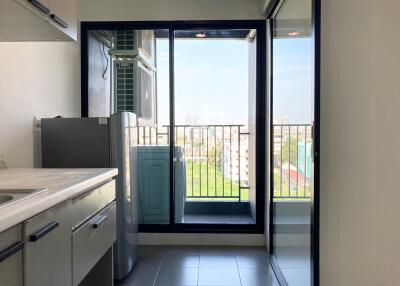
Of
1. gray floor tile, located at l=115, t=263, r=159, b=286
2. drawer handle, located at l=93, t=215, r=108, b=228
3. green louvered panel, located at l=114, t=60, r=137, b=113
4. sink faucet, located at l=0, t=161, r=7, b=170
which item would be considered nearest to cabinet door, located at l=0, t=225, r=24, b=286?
drawer handle, located at l=93, t=215, r=108, b=228

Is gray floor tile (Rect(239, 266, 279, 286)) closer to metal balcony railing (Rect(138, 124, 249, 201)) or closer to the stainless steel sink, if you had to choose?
metal balcony railing (Rect(138, 124, 249, 201))

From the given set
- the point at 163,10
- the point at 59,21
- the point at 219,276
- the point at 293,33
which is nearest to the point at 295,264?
the point at 219,276

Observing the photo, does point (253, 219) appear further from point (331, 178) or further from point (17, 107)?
point (17, 107)

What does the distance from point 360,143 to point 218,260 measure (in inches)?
87.8

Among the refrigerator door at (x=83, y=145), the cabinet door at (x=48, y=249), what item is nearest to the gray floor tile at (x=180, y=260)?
the refrigerator door at (x=83, y=145)

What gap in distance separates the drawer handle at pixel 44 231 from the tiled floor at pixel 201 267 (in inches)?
64.7

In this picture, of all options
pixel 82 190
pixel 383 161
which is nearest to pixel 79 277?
pixel 82 190

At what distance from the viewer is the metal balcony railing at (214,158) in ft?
13.0

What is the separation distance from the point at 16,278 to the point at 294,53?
202 centimetres

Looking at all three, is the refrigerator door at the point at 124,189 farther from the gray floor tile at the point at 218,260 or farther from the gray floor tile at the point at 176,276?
the gray floor tile at the point at 218,260

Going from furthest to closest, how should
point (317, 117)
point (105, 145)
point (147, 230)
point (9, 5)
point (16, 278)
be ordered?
point (147, 230), point (105, 145), point (317, 117), point (9, 5), point (16, 278)

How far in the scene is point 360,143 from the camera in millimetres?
1344

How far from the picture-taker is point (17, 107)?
2.35 meters

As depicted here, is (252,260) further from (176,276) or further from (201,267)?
(176,276)
